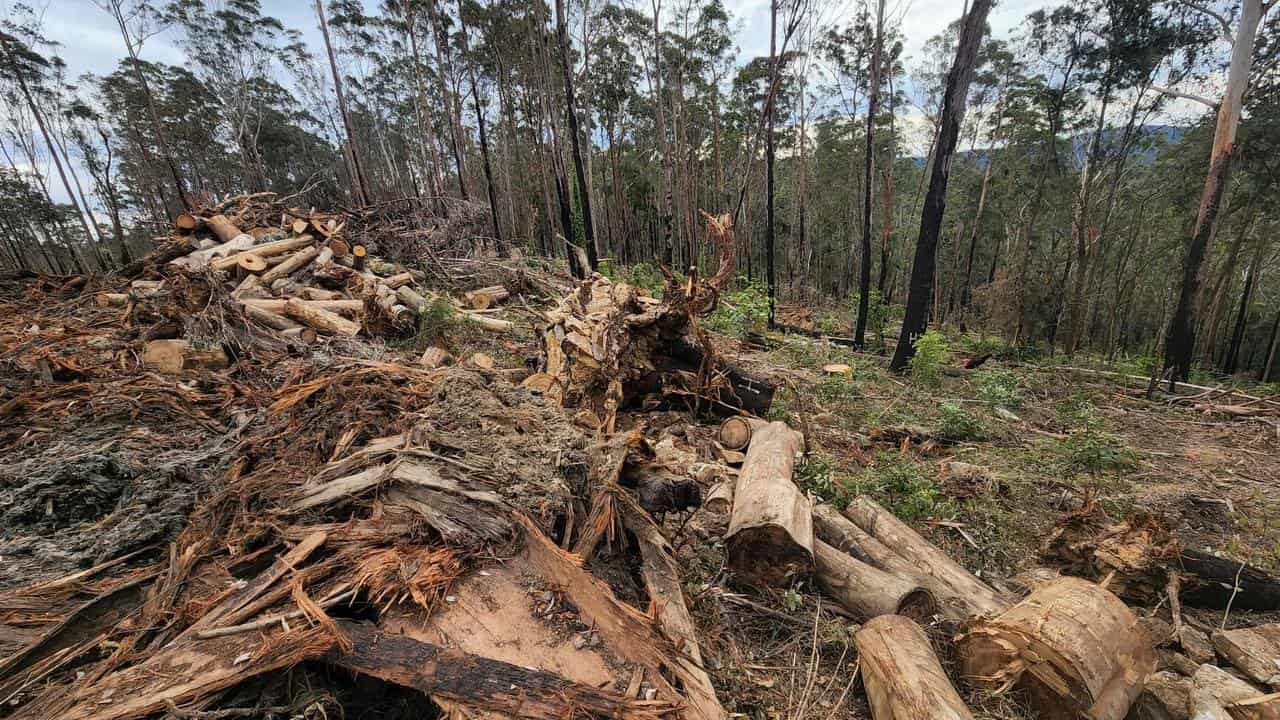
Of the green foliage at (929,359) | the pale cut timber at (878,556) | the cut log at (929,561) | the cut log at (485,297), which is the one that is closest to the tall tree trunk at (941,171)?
the green foliage at (929,359)

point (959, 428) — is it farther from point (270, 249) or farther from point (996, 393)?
point (270, 249)

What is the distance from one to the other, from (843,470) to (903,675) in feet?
8.74

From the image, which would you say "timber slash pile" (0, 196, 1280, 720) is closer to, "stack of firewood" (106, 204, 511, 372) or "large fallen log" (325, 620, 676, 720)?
"large fallen log" (325, 620, 676, 720)

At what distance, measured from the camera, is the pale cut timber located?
2604 millimetres

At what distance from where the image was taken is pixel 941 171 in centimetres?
782

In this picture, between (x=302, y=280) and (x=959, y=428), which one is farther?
(x=302, y=280)

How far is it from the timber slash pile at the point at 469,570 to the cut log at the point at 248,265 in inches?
99.5

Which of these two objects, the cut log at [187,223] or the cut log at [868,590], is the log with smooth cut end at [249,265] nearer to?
the cut log at [187,223]

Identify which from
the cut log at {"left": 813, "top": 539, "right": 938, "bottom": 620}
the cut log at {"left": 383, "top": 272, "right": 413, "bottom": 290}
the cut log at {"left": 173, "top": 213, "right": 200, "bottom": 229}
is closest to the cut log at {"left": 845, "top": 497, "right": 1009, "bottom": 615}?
the cut log at {"left": 813, "top": 539, "right": 938, "bottom": 620}

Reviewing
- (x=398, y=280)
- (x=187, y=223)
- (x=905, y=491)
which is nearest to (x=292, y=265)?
(x=398, y=280)

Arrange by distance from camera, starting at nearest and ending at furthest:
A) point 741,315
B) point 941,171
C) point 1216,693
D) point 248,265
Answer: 1. point 1216,693
2. point 248,265
3. point 941,171
4. point 741,315

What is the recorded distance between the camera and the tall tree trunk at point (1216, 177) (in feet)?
26.3

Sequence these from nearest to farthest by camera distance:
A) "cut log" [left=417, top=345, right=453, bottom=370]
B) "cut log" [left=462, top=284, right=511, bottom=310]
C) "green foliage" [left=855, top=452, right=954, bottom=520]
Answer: "green foliage" [left=855, top=452, right=954, bottom=520] → "cut log" [left=417, top=345, right=453, bottom=370] → "cut log" [left=462, top=284, right=511, bottom=310]

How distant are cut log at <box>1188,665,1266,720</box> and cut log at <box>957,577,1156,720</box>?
0.15 m
